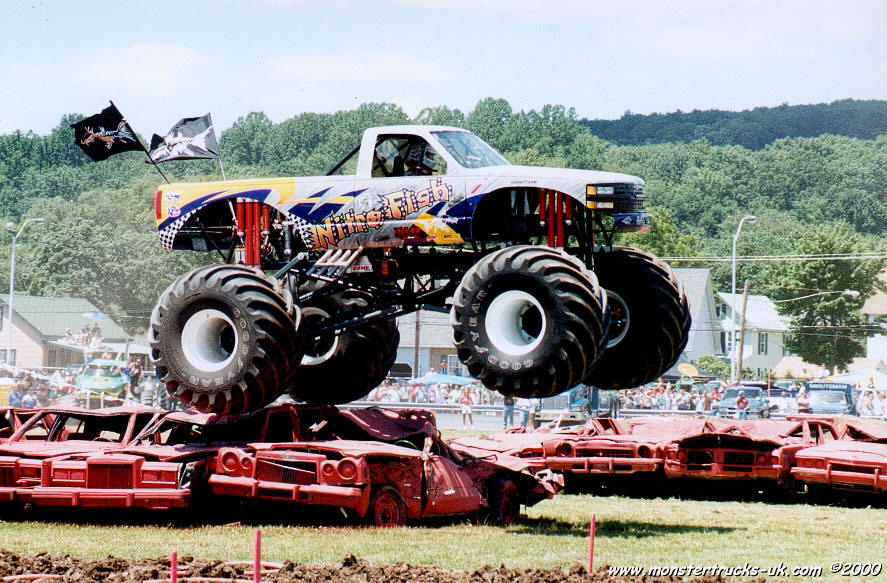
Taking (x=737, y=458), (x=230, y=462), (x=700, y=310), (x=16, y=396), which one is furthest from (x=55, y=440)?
(x=700, y=310)

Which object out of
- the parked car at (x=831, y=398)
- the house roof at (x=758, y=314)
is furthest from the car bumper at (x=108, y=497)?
the house roof at (x=758, y=314)

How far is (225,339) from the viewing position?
1402cm

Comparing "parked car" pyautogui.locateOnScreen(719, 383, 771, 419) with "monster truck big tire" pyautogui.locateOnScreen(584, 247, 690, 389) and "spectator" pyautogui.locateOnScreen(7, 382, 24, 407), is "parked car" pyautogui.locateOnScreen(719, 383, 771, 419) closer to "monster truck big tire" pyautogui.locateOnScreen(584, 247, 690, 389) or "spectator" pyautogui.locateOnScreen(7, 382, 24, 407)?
"spectator" pyautogui.locateOnScreen(7, 382, 24, 407)

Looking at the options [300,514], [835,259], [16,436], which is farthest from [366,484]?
[835,259]

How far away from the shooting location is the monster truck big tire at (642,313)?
1361cm

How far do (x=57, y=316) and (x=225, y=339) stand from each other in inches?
2147

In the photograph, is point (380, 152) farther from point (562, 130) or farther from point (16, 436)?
point (562, 130)

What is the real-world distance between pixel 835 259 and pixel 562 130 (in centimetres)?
2566

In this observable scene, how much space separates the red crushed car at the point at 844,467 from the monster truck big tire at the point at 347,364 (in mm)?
6080

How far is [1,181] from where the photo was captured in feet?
315

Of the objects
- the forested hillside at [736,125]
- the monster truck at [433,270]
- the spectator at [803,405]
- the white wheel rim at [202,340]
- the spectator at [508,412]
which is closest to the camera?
the monster truck at [433,270]

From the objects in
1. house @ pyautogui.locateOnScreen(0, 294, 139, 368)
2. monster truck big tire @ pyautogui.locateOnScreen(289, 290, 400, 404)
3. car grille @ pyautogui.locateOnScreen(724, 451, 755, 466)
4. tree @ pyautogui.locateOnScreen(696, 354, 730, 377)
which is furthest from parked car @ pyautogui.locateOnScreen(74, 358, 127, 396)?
tree @ pyautogui.locateOnScreen(696, 354, 730, 377)

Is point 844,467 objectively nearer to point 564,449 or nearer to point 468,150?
point 564,449

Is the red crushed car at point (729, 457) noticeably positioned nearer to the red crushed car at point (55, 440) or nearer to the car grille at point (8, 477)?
the red crushed car at point (55, 440)
